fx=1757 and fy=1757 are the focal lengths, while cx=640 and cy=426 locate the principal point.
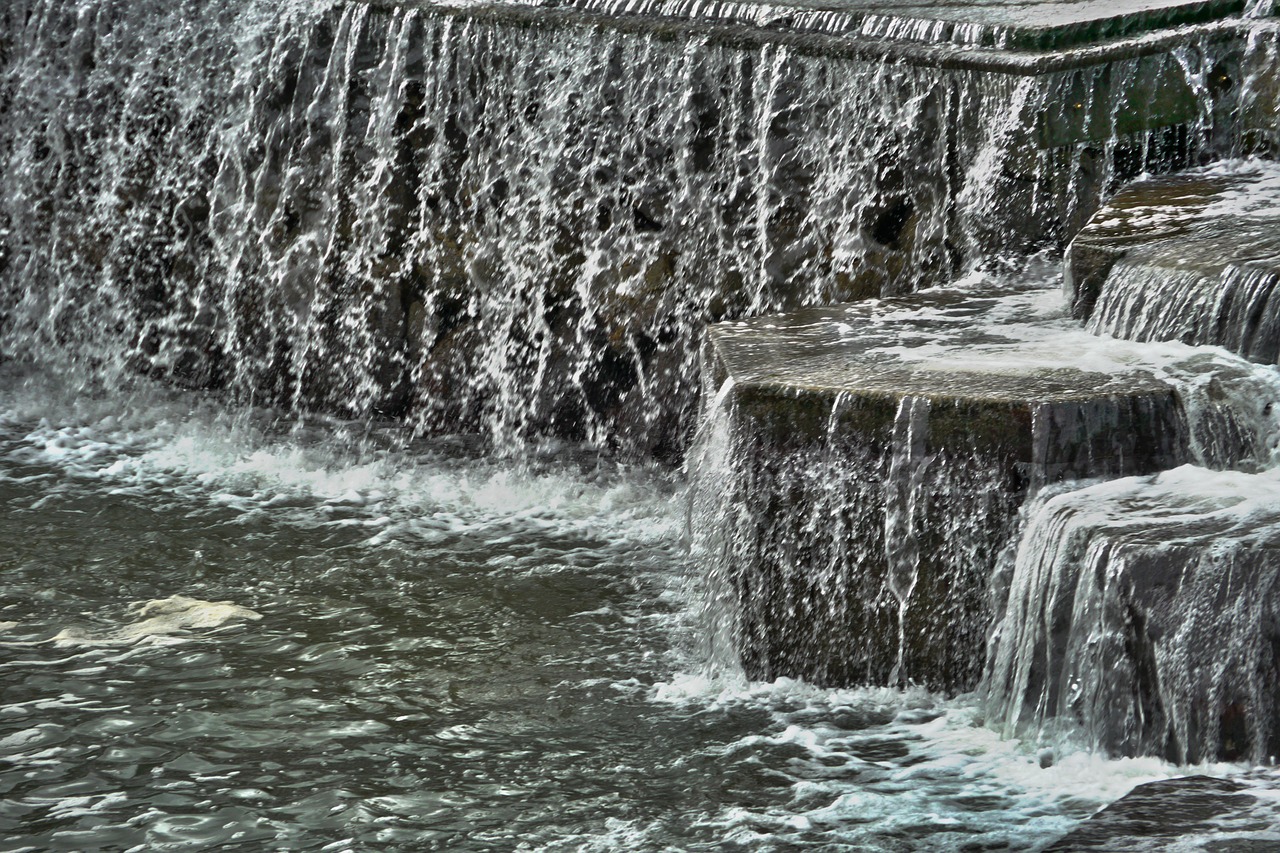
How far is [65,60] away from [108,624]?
12.5 feet

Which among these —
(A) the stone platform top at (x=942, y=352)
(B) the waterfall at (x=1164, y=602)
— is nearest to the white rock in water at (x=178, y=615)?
(A) the stone platform top at (x=942, y=352)

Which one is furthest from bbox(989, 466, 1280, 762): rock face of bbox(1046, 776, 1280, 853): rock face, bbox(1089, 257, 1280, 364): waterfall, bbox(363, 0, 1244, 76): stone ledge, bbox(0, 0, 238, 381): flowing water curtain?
bbox(0, 0, 238, 381): flowing water curtain

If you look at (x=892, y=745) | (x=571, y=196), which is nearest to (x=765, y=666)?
(x=892, y=745)

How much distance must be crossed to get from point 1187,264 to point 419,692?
2.51 m

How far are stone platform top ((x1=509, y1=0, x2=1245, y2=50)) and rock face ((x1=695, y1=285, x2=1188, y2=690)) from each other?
1468 millimetres

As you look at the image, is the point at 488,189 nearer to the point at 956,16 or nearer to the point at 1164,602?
the point at 956,16

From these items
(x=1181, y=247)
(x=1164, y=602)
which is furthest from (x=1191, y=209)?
(x=1164, y=602)

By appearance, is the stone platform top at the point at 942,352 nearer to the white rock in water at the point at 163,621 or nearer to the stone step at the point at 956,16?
the stone step at the point at 956,16

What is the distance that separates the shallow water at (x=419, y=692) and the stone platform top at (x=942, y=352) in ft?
2.76

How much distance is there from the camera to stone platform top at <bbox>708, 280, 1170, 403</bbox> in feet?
15.2

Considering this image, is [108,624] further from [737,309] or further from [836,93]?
[836,93]

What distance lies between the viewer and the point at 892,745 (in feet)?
14.8

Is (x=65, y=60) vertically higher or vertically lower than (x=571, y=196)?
higher

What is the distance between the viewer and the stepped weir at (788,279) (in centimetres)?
447
